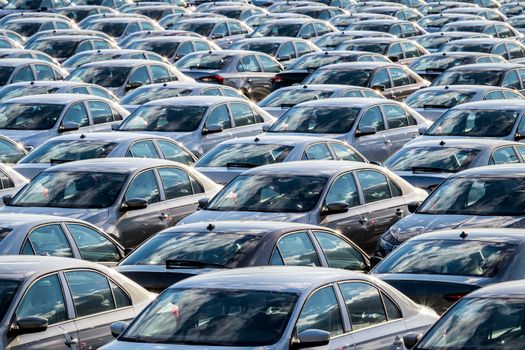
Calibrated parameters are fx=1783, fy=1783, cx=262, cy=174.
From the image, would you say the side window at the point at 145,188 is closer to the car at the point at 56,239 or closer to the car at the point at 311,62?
the car at the point at 56,239

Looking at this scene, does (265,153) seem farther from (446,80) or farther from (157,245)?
(446,80)

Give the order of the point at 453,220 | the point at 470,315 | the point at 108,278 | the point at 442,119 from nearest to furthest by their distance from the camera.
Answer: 1. the point at 470,315
2. the point at 108,278
3. the point at 453,220
4. the point at 442,119

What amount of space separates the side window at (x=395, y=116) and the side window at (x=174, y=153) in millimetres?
4371

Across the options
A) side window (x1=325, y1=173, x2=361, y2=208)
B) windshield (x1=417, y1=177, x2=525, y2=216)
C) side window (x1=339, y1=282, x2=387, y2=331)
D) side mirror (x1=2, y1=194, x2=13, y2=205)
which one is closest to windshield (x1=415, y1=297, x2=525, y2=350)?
side window (x1=339, y1=282, x2=387, y2=331)

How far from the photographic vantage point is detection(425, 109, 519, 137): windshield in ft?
81.3

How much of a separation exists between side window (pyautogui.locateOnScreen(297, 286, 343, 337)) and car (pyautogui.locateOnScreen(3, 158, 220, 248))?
681 centimetres

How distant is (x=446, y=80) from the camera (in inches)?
1267

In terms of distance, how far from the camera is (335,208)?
18.0 metres

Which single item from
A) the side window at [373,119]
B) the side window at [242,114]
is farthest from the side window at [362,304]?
the side window at [242,114]

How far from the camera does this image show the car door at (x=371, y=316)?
11.6 m

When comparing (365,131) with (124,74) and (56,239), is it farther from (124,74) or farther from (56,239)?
(56,239)

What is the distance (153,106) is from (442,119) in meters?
4.44

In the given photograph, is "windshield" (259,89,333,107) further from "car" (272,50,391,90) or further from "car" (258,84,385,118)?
"car" (272,50,391,90)

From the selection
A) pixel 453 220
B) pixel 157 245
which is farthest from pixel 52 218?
pixel 453 220
